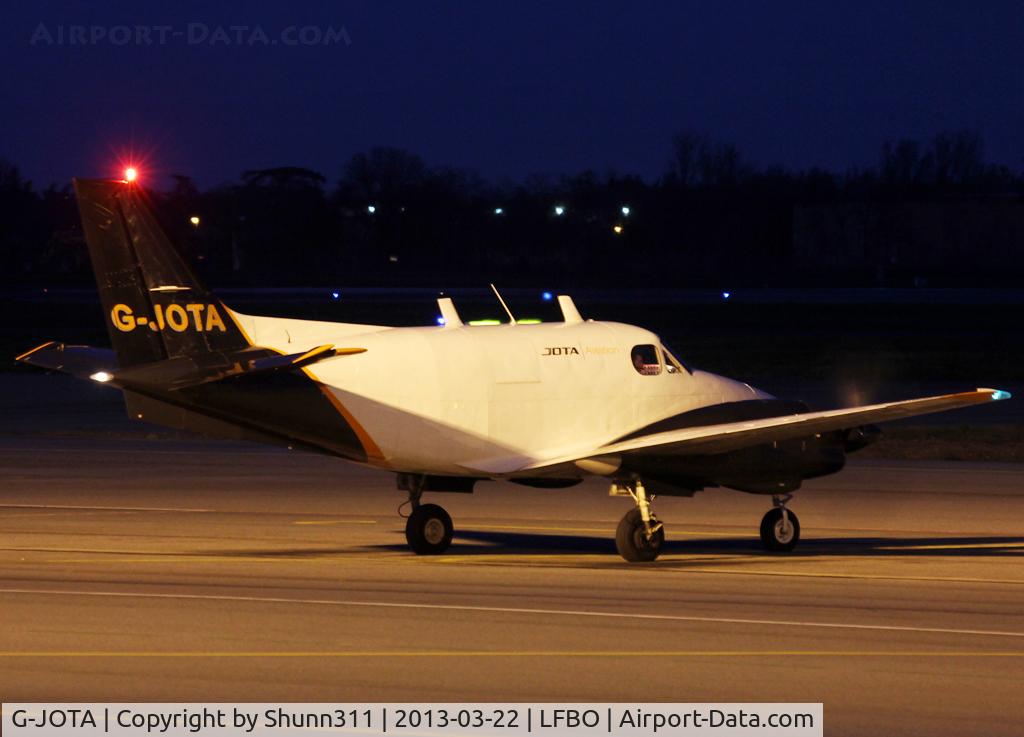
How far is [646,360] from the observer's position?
59.2ft

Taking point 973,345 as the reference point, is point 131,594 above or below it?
below

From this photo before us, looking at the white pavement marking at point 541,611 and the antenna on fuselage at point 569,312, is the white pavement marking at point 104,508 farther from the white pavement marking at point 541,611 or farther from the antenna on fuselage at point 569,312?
the white pavement marking at point 541,611

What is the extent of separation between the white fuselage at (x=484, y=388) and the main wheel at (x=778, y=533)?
158cm

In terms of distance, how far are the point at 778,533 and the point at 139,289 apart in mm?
7391

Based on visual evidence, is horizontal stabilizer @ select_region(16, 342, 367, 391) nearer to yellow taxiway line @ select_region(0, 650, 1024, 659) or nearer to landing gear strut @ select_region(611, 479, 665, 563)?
landing gear strut @ select_region(611, 479, 665, 563)

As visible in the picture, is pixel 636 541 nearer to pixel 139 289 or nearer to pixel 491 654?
pixel 491 654

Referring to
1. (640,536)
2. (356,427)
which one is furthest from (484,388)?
(640,536)

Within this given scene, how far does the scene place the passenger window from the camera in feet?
58.9

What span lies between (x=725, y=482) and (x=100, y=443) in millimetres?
17160

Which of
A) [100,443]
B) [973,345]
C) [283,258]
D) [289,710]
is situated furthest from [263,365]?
[283,258]

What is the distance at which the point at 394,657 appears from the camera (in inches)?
443

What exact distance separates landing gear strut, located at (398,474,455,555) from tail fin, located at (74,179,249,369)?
267 cm

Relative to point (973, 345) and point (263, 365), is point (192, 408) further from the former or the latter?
point (973, 345)

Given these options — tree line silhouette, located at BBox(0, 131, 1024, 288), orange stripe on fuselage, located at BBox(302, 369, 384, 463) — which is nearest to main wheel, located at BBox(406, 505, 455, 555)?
orange stripe on fuselage, located at BBox(302, 369, 384, 463)
